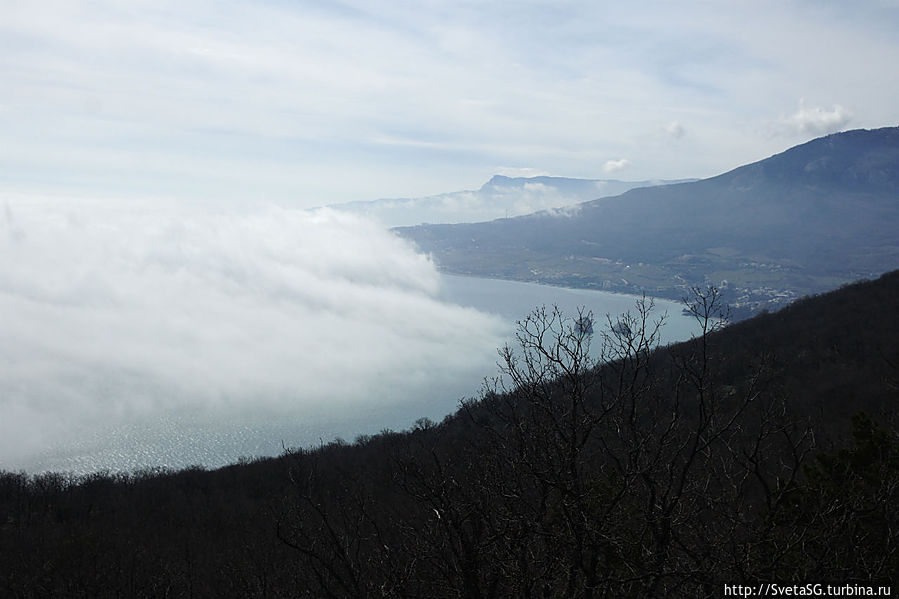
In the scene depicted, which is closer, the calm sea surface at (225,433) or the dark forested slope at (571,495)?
the dark forested slope at (571,495)

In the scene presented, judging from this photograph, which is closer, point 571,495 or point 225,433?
point 571,495

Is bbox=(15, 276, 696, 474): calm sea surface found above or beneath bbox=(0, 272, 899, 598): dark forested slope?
beneath

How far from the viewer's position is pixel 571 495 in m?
4.34

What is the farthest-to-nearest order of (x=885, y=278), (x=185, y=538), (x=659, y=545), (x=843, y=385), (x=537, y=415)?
1. (x=885, y=278)
2. (x=843, y=385)
3. (x=185, y=538)
4. (x=537, y=415)
5. (x=659, y=545)

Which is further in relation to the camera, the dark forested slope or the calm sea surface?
the calm sea surface

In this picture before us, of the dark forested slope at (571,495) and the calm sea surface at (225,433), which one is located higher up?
the dark forested slope at (571,495)

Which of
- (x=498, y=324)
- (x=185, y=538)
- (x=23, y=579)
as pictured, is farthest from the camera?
(x=498, y=324)

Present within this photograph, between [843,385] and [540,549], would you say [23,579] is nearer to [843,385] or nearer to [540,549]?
[540,549]

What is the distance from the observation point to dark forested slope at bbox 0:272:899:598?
470 centimetres

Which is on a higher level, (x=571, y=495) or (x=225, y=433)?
(x=571, y=495)

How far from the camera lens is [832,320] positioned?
4125cm

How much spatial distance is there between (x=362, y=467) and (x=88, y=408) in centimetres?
8607

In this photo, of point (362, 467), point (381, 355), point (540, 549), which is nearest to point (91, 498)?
point (362, 467)

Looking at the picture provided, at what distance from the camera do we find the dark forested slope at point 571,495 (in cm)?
470
